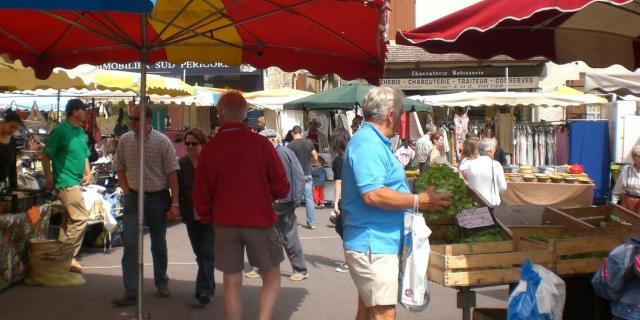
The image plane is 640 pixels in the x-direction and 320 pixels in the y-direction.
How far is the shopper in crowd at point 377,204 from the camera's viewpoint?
428 centimetres

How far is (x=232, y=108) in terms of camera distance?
563 centimetres

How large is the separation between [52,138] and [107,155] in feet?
25.0

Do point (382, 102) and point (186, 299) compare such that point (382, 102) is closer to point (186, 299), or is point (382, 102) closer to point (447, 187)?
point (447, 187)

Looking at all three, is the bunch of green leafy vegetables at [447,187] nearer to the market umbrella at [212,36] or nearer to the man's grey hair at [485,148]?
the market umbrella at [212,36]

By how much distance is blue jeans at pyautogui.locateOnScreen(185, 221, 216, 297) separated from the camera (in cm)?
705

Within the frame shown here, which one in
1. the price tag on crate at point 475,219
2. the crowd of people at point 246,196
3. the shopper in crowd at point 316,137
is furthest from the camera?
the shopper in crowd at point 316,137

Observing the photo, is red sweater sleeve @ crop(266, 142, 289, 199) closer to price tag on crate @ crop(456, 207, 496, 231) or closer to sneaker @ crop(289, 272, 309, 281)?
price tag on crate @ crop(456, 207, 496, 231)

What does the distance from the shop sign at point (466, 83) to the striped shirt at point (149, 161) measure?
759 inches

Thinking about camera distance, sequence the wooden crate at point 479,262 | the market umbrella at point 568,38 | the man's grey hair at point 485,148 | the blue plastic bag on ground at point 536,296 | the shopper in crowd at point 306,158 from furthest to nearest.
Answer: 1. the shopper in crowd at point 306,158
2. the man's grey hair at point 485,148
3. the market umbrella at point 568,38
4. the wooden crate at point 479,262
5. the blue plastic bag on ground at point 536,296

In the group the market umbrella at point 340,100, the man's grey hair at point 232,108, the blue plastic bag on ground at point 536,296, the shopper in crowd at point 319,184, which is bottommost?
the shopper in crowd at point 319,184

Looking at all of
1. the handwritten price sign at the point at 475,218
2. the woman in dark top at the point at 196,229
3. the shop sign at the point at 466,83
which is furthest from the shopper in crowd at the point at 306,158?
the shop sign at the point at 466,83

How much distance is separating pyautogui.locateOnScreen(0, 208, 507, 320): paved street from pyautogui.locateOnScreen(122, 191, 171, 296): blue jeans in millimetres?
326

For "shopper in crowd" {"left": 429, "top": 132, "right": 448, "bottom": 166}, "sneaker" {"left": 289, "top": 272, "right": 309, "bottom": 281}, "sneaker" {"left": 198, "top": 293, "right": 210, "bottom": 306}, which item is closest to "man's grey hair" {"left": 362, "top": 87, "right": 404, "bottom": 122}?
"sneaker" {"left": 198, "top": 293, "right": 210, "bottom": 306}

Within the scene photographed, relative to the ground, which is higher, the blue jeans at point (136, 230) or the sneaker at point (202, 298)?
the blue jeans at point (136, 230)
